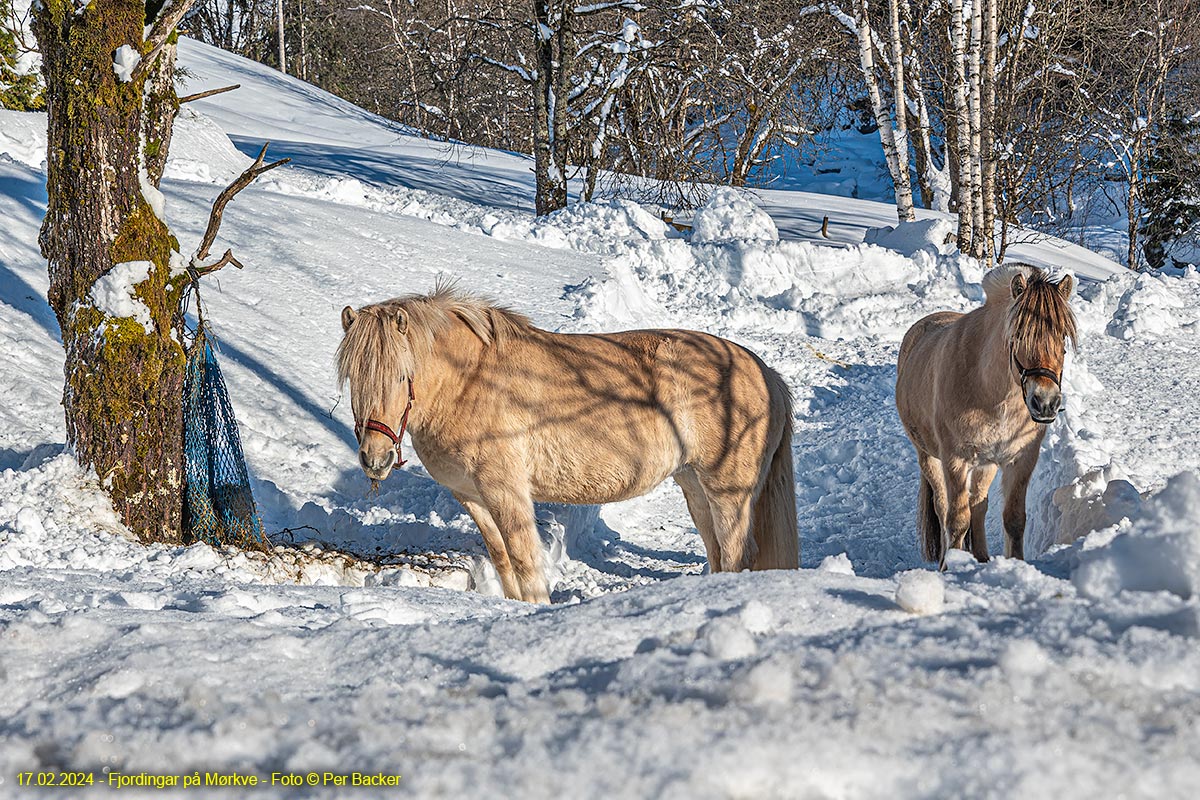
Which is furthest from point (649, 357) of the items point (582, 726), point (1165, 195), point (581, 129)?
point (1165, 195)

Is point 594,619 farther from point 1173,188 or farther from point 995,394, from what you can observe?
point 1173,188

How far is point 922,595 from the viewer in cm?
220

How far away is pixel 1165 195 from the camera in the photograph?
21.4 meters

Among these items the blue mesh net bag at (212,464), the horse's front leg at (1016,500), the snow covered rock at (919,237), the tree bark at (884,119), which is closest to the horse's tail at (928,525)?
the horse's front leg at (1016,500)

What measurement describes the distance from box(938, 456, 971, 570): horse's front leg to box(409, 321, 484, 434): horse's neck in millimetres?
2673

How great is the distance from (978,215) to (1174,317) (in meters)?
3.47

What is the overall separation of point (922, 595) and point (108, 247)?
13.1 feet

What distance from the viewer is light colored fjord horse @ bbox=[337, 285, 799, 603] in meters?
4.30

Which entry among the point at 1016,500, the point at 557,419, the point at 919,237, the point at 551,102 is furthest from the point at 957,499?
the point at 551,102

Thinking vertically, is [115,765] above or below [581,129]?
below

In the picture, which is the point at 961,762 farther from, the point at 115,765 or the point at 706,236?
the point at 706,236

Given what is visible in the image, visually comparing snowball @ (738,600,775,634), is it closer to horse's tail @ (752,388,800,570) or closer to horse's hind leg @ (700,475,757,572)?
horse's hind leg @ (700,475,757,572)

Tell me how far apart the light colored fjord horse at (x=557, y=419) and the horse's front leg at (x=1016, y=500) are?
1.17 metres

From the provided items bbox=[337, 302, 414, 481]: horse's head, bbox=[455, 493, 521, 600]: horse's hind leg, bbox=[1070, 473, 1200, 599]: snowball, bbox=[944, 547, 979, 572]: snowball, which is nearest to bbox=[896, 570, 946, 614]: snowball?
bbox=[1070, 473, 1200, 599]: snowball
